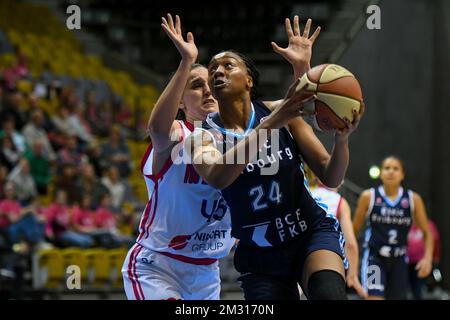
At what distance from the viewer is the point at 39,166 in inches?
448

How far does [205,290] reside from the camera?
4582 millimetres

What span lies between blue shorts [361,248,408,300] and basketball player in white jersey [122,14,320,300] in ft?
12.8

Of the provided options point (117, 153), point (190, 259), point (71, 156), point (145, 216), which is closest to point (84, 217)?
point (71, 156)

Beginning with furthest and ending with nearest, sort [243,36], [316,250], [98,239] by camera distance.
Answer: [243,36] → [98,239] → [316,250]

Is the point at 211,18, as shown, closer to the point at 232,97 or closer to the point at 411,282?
the point at 411,282

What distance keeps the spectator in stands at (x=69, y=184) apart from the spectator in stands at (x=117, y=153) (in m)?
1.38

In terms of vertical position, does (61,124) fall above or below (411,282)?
above

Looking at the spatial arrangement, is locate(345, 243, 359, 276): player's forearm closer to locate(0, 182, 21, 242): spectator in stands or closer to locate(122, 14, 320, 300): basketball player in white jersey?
locate(122, 14, 320, 300): basketball player in white jersey

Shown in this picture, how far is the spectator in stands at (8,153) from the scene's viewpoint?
35.6 ft

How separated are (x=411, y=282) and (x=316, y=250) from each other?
6067 millimetres

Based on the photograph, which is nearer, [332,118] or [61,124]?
[332,118]

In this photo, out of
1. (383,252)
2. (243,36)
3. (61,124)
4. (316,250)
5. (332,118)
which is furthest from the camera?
(243,36)
